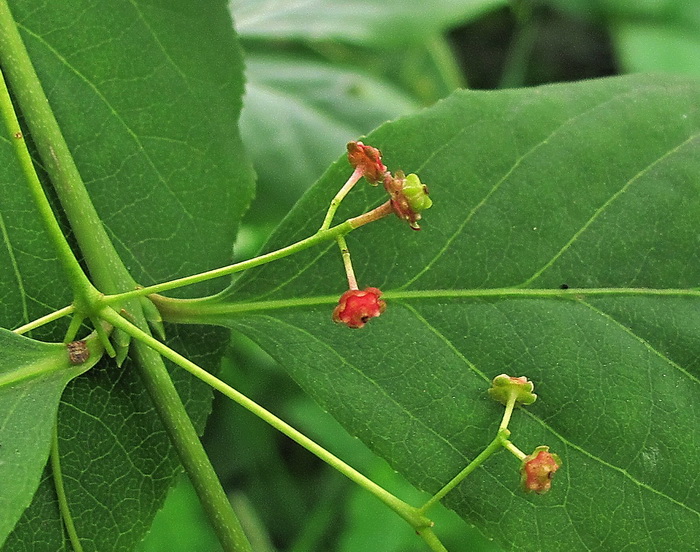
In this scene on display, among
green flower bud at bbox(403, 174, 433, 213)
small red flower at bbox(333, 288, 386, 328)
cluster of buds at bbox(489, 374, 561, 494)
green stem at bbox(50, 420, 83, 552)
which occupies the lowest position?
green stem at bbox(50, 420, 83, 552)

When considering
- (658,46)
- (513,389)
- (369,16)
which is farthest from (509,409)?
(658,46)

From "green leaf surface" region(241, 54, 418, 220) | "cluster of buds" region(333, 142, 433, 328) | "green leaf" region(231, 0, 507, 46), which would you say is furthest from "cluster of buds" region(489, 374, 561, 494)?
"green leaf" region(231, 0, 507, 46)

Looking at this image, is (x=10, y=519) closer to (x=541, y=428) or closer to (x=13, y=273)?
(x=13, y=273)

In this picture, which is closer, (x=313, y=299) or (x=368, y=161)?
(x=368, y=161)

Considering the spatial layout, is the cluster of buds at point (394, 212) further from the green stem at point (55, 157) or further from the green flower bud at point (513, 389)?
the green stem at point (55, 157)

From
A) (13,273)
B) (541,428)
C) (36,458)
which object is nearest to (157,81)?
(13,273)

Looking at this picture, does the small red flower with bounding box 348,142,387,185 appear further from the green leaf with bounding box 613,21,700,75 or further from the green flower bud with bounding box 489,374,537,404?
the green leaf with bounding box 613,21,700,75

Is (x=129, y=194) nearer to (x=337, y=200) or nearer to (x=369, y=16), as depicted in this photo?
(x=337, y=200)

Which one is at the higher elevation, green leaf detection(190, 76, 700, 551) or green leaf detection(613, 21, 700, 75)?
green leaf detection(190, 76, 700, 551)
